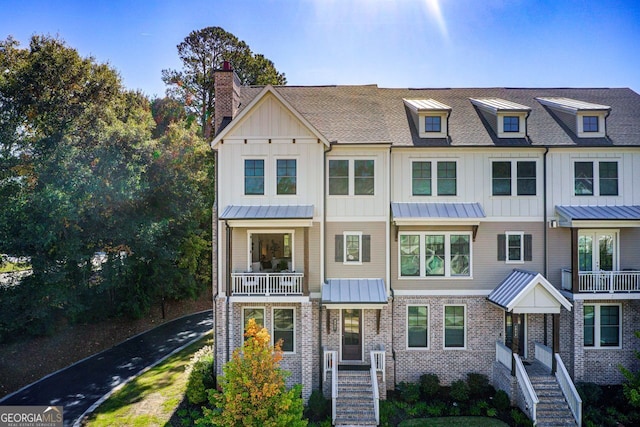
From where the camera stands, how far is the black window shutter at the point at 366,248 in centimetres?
1600

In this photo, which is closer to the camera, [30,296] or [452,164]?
[452,164]

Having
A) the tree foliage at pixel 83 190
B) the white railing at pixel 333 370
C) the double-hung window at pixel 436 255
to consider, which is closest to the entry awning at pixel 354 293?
the double-hung window at pixel 436 255

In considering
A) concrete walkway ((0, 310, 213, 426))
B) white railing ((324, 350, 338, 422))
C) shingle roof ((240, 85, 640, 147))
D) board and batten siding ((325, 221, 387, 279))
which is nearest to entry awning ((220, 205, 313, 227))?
board and batten siding ((325, 221, 387, 279))

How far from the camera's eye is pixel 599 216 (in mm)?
15508

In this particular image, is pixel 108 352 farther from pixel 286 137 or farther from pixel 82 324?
pixel 286 137

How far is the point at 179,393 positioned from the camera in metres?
16.2

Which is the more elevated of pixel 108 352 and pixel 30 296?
pixel 30 296

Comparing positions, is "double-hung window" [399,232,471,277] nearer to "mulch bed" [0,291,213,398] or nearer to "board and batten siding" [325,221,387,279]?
"board and batten siding" [325,221,387,279]

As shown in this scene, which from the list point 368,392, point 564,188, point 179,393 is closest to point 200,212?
point 179,393

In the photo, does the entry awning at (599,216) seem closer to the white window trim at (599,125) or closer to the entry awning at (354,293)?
the white window trim at (599,125)

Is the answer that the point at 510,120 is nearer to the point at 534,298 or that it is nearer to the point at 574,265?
the point at 574,265

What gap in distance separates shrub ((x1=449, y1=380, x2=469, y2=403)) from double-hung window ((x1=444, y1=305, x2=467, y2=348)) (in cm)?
151

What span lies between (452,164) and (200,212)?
19.0m

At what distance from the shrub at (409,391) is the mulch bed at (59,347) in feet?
55.3
